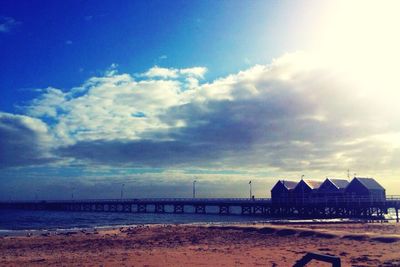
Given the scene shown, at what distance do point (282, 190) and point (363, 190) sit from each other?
1663 centimetres

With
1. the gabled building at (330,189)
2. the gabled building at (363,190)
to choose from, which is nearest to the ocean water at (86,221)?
the gabled building at (330,189)

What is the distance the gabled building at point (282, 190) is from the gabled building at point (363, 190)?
41.0 feet

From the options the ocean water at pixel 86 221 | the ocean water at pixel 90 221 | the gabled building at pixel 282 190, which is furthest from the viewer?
the gabled building at pixel 282 190

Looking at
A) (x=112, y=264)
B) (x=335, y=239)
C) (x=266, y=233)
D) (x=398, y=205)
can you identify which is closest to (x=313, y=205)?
(x=398, y=205)

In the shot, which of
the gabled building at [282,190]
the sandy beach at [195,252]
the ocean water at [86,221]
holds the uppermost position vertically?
the gabled building at [282,190]

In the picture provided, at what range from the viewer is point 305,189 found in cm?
7100

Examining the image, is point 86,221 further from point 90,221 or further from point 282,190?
point 282,190

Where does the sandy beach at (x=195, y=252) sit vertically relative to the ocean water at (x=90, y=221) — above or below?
above

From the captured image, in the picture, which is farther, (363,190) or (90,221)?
(363,190)

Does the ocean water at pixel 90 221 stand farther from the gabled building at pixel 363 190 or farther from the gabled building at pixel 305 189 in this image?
the gabled building at pixel 305 189

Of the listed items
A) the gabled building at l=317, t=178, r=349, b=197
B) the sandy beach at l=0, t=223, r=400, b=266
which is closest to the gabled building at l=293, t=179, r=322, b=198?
the gabled building at l=317, t=178, r=349, b=197

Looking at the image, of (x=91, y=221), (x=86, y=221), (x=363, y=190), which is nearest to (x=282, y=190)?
(x=363, y=190)

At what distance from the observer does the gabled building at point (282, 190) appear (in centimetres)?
7419

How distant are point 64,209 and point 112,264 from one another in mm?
132557
